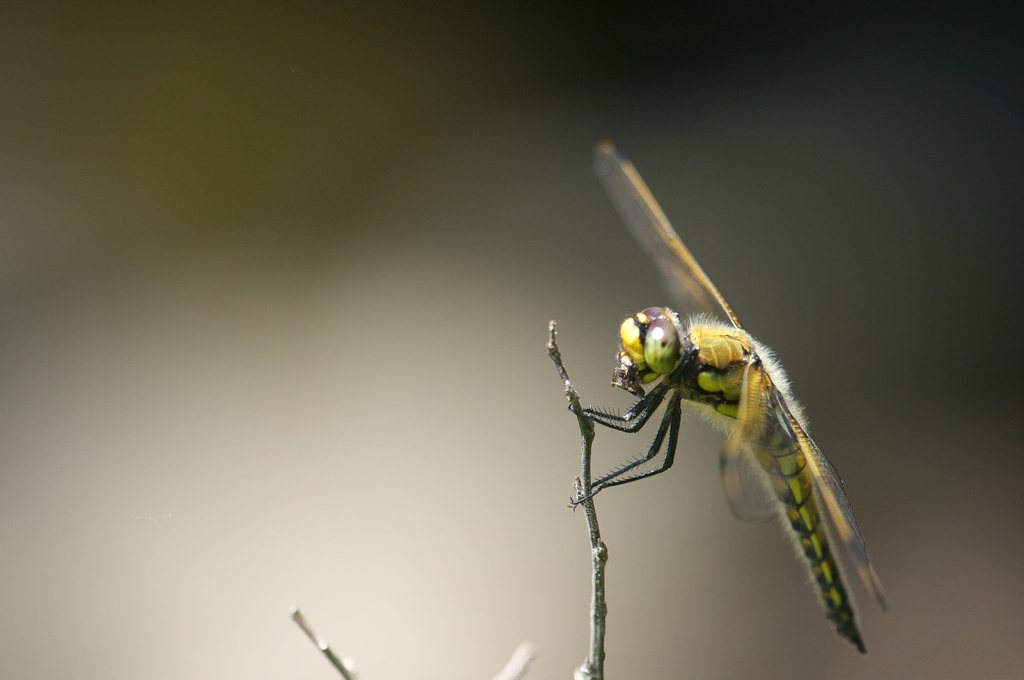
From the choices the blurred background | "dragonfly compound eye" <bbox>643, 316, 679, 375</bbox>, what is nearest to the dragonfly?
"dragonfly compound eye" <bbox>643, 316, 679, 375</bbox>

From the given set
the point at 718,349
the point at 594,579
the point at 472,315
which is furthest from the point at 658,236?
the point at 472,315

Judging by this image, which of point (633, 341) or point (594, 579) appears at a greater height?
point (633, 341)

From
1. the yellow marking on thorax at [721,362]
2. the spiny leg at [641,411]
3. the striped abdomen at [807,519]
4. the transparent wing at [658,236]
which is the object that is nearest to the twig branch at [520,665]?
the spiny leg at [641,411]

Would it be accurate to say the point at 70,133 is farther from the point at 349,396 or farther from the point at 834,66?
the point at 834,66

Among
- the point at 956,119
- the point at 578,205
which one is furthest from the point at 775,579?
the point at 956,119

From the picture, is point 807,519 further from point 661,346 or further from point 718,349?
point 661,346

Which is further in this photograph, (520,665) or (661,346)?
(661,346)

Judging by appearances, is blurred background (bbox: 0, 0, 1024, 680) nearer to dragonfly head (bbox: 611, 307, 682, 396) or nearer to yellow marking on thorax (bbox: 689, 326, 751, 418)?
dragonfly head (bbox: 611, 307, 682, 396)

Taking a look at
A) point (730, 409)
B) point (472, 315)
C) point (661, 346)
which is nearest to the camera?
point (661, 346)
